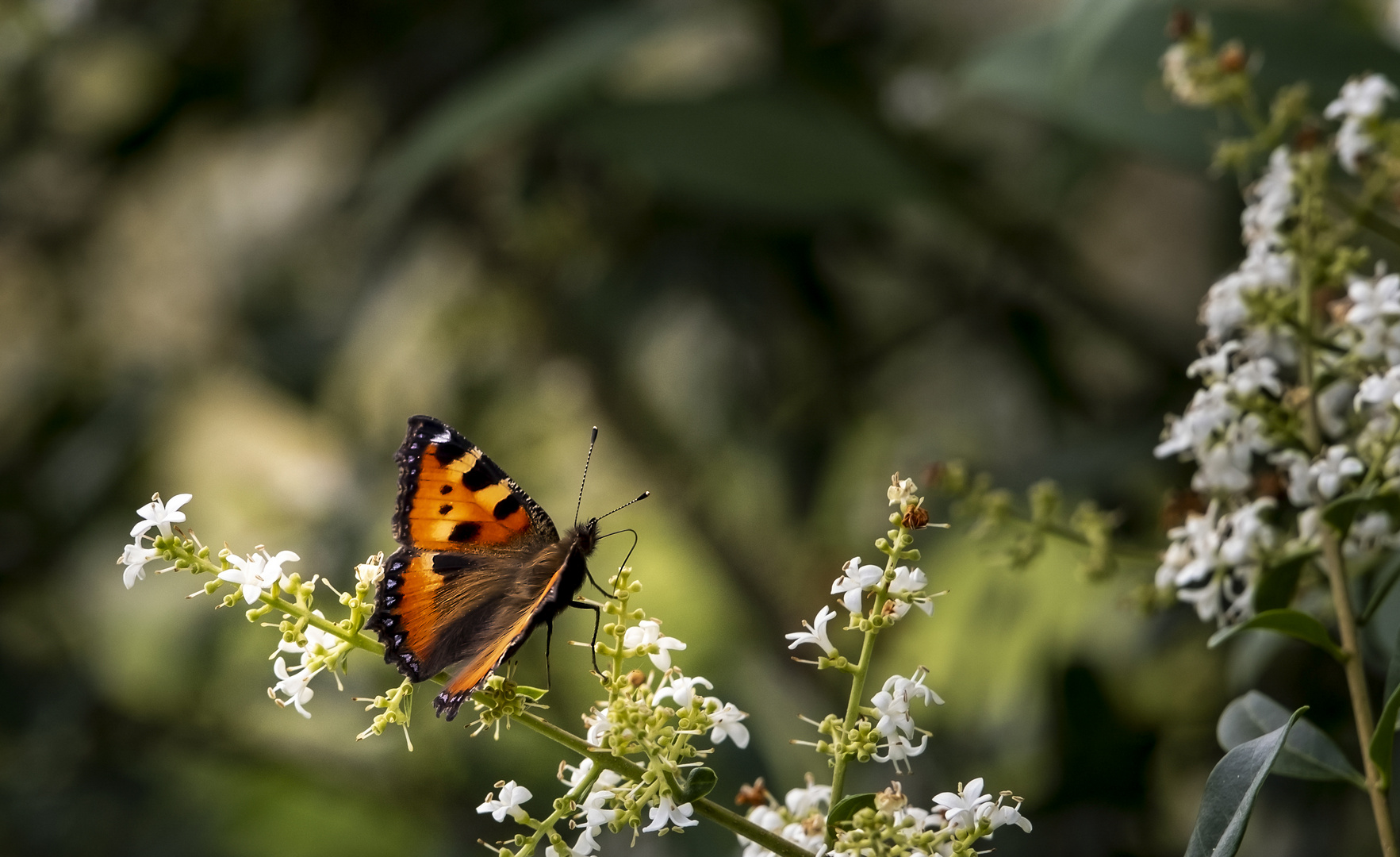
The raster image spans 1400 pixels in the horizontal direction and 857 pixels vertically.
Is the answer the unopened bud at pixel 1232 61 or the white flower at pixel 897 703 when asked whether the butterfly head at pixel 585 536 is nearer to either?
the white flower at pixel 897 703

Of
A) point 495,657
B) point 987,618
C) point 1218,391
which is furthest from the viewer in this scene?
point 987,618

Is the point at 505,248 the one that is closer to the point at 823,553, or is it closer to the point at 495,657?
the point at 823,553

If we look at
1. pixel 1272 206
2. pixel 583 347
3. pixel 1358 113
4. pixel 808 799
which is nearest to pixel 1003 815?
pixel 808 799

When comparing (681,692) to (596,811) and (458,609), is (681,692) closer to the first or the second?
(596,811)

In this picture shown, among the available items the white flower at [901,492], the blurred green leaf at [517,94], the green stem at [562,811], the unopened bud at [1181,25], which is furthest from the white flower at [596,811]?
A: the blurred green leaf at [517,94]

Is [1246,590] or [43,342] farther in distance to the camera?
[43,342]

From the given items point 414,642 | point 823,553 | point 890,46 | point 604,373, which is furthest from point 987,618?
point 414,642
